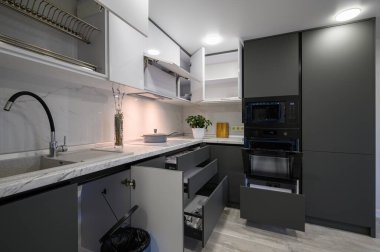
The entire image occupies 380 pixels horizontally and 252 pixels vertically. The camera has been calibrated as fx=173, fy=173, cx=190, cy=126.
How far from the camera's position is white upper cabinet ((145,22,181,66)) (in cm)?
164

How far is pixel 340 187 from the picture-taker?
5.56ft

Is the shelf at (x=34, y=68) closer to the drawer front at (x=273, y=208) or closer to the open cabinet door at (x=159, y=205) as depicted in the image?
the open cabinet door at (x=159, y=205)

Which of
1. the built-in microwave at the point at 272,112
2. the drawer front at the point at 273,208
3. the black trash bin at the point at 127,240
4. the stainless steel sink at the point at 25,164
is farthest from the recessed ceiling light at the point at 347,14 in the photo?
the stainless steel sink at the point at 25,164

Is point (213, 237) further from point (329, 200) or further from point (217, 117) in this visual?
point (217, 117)

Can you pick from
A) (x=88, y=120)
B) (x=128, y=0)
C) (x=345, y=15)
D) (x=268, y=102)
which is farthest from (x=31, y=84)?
(x=345, y=15)

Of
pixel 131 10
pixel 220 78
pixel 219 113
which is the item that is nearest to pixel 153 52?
pixel 131 10

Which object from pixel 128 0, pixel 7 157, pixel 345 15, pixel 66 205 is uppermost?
pixel 345 15

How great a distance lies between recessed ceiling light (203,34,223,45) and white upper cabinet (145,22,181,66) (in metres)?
0.37

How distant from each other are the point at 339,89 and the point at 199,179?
163cm

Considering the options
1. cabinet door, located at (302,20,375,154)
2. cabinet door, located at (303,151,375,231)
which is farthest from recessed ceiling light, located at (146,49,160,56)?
cabinet door, located at (303,151,375,231)

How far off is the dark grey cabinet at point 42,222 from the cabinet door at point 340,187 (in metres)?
2.04

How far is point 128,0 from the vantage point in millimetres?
939

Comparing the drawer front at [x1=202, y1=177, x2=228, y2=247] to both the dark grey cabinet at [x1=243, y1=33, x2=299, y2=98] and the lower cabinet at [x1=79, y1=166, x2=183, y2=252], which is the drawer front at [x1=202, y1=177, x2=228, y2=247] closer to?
the lower cabinet at [x1=79, y1=166, x2=183, y2=252]

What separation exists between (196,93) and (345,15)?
1643 millimetres
